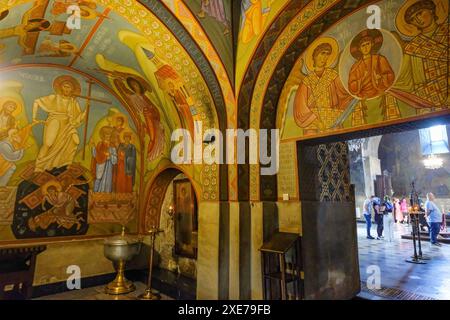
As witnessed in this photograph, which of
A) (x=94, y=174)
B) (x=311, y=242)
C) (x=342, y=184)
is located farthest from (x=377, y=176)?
(x=94, y=174)

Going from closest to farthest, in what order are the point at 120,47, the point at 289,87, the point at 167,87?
the point at 289,87 → the point at 120,47 → the point at 167,87

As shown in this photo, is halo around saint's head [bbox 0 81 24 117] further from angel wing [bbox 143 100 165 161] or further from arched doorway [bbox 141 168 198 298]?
arched doorway [bbox 141 168 198 298]

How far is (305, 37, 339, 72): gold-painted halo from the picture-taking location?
3879 mm

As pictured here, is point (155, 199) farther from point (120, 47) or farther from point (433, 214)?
point (433, 214)

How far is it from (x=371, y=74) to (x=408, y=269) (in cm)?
568

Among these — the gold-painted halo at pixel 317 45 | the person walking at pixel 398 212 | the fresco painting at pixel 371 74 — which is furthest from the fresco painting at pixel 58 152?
the person walking at pixel 398 212

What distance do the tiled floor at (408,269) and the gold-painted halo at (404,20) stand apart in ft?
14.7

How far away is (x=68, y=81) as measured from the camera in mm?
6172

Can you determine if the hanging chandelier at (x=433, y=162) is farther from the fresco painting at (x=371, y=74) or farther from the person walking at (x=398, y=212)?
the fresco painting at (x=371, y=74)

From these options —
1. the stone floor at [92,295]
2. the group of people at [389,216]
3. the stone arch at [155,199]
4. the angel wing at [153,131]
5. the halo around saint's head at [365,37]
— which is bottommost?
the stone floor at [92,295]

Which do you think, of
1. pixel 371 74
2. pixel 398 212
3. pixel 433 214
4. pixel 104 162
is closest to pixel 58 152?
pixel 104 162

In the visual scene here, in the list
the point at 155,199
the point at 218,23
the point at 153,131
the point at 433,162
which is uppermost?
the point at 218,23

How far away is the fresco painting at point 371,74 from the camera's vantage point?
2994 mm
